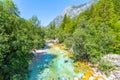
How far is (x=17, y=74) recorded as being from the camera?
33438mm

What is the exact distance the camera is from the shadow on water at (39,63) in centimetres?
3953

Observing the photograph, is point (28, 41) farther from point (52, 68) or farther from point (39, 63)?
point (39, 63)

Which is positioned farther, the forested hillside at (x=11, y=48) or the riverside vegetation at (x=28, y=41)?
the riverside vegetation at (x=28, y=41)

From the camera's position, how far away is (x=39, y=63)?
46000 millimetres

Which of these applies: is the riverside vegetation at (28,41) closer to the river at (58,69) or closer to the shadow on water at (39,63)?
the river at (58,69)

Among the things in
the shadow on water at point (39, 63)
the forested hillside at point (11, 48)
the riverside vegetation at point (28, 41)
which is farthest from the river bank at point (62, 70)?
the forested hillside at point (11, 48)

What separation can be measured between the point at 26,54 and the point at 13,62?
166 inches

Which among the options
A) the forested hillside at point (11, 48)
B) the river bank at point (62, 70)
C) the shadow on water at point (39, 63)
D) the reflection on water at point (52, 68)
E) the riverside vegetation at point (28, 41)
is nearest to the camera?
the forested hillside at point (11, 48)

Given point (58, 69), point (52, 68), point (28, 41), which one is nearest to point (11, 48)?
point (28, 41)

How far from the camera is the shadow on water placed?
39.5 metres

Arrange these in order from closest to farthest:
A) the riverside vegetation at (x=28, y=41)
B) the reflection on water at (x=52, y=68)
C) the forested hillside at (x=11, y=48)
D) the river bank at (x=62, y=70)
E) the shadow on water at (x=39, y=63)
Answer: the forested hillside at (x=11, y=48) → the riverside vegetation at (x=28, y=41) → the reflection on water at (x=52, y=68) → the river bank at (x=62, y=70) → the shadow on water at (x=39, y=63)

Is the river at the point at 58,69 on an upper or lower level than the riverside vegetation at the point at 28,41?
lower

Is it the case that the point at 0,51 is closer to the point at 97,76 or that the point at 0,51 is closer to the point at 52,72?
the point at 52,72

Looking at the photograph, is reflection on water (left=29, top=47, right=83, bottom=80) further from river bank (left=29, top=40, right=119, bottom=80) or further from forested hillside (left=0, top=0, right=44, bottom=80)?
forested hillside (left=0, top=0, right=44, bottom=80)
